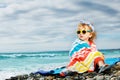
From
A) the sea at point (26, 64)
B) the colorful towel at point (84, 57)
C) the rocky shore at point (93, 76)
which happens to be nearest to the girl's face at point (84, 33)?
the colorful towel at point (84, 57)

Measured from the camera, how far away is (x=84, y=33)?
7.86m

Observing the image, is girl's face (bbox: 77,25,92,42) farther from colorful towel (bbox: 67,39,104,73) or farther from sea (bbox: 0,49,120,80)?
sea (bbox: 0,49,120,80)

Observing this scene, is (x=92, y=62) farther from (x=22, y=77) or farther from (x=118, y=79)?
(x=22, y=77)

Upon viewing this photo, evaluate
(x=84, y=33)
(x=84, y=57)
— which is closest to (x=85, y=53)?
(x=84, y=57)

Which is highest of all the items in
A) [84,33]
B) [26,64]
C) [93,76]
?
[84,33]

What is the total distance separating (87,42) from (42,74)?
58.7 inches

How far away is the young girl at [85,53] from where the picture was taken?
309 inches

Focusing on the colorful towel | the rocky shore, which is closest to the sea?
the rocky shore

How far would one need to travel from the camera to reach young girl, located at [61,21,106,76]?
7.84 metres

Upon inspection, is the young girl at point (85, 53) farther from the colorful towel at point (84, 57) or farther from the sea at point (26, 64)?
the sea at point (26, 64)

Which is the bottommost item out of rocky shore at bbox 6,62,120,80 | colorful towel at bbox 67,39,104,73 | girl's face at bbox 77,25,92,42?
rocky shore at bbox 6,62,120,80

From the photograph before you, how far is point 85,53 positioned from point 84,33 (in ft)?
1.43

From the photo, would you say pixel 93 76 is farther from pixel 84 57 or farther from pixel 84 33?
pixel 84 33

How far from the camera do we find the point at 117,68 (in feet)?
27.8
